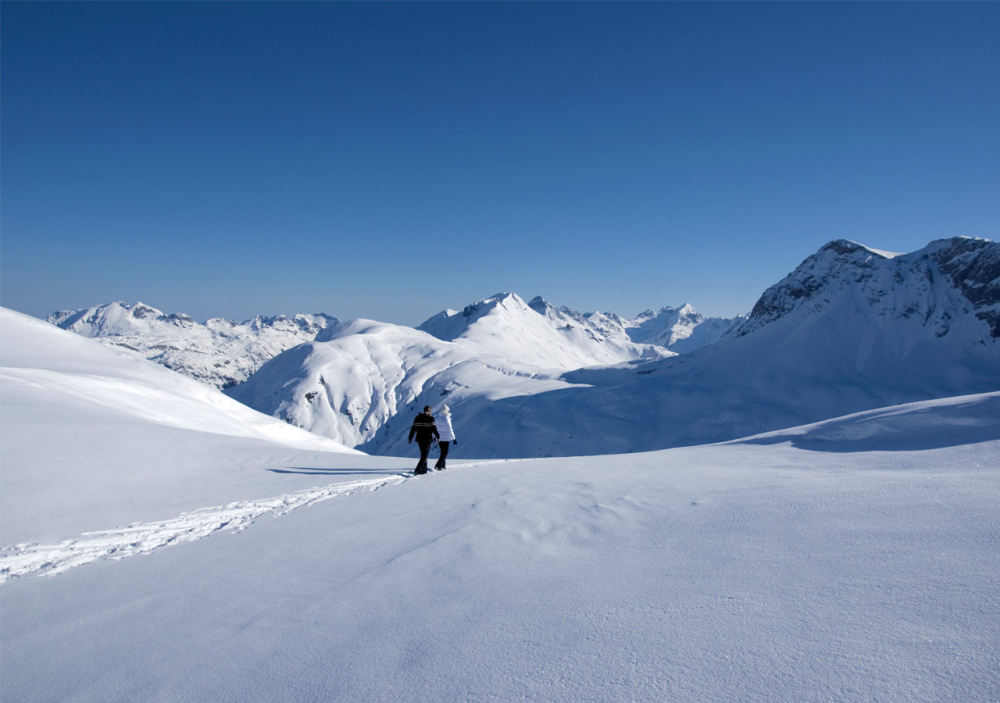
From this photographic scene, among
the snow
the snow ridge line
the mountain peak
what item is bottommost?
the snow ridge line

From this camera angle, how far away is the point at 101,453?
11750 mm

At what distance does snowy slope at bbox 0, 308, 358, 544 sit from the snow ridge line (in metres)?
0.64

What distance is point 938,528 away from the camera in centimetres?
455

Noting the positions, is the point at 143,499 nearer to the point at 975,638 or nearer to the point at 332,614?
the point at 332,614

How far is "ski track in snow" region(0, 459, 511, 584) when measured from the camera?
6656 mm

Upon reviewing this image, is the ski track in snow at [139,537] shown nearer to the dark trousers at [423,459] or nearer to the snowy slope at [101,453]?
the snowy slope at [101,453]

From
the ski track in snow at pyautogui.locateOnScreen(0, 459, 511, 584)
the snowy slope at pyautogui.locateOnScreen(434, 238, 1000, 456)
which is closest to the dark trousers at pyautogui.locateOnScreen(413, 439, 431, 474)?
the ski track in snow at pyautogui.locateOnScreen(0, 459, 511, 584)

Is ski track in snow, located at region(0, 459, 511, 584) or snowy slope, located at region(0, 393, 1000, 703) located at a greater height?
snowy slope, located at region(0, 393, 1000, 703)

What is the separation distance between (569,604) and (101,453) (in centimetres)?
1264

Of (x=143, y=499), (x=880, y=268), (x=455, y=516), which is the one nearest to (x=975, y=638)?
(x=455, y=516)

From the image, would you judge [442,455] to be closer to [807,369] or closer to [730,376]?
[730,376]

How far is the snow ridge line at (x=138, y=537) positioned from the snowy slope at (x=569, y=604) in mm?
328

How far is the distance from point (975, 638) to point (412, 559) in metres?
4.86

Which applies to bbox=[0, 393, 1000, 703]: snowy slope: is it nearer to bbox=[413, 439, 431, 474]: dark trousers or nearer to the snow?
the snow
